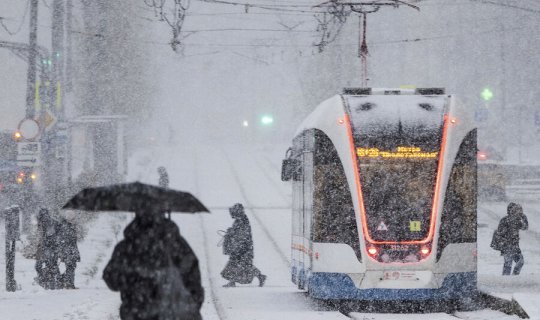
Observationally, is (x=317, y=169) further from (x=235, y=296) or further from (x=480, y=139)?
(x=480, y=139)

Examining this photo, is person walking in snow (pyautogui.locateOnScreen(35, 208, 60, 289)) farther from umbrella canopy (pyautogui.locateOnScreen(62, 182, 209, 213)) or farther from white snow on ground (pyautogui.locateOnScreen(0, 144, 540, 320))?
umbrella canopy (pyautogui.locateOnScreen(62, 182, 209, 213))

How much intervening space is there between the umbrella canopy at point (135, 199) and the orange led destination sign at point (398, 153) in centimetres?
730

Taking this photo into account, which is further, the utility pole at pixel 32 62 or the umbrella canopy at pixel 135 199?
Result: the utility pole at pixel 32 62

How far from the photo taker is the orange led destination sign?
14289mm

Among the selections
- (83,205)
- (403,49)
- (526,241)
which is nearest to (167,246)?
(83,205)

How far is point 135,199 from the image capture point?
6.77 m

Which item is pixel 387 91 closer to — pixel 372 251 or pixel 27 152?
pixel 372 251

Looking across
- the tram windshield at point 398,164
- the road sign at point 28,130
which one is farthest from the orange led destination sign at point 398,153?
the road sign at point 28,130

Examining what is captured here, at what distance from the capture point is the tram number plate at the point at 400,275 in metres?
13.8

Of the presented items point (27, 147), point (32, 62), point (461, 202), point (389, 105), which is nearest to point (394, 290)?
point (461, 202)

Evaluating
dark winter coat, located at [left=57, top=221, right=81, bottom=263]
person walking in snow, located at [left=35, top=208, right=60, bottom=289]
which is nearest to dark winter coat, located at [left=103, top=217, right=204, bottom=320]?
person walking in snow, located at [left=35, top=208, right=60, bottom=289]

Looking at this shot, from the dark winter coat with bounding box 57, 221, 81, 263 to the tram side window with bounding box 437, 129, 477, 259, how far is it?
6.82 metres

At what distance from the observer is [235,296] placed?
54.7 ft

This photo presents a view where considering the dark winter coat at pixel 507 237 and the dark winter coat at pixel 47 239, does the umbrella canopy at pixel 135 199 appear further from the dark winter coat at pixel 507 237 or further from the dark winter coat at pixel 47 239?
the dark winter coat at pixel 507 237
